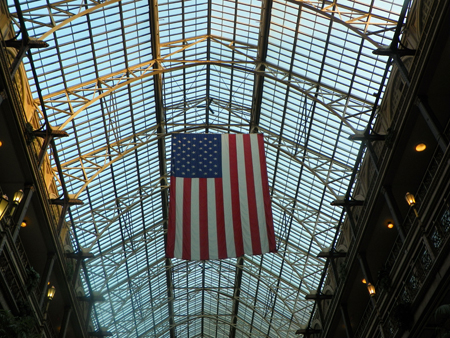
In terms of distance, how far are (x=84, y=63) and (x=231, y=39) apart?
31.5 ft

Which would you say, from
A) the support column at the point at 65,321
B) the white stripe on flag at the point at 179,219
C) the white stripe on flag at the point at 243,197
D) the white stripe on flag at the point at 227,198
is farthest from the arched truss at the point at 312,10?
the support column at the point at 65,321

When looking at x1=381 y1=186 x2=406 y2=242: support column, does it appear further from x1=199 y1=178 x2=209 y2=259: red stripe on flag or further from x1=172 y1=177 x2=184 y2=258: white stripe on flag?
x1=172 y1=177 x2=184 y2=258: white stripe on flag

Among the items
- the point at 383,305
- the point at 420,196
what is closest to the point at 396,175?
the point at 420,196

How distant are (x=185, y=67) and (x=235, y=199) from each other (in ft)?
35.9

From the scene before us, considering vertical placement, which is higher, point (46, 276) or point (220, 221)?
point (46, 276)

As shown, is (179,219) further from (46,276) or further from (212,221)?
(46,276)

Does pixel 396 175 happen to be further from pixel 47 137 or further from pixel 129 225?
pixel 129 225

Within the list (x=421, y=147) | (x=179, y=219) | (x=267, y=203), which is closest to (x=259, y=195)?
(x=267, y=203)

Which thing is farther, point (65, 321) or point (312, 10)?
point (65, 321)

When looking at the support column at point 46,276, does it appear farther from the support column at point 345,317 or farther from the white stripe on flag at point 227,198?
the support column at point 345,317

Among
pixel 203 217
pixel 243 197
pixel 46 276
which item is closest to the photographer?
pixel 203 217

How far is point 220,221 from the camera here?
22656 millimetres

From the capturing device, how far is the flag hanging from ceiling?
22.0 m

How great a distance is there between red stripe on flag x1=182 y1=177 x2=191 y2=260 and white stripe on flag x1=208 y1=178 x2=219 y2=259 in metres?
0.89
